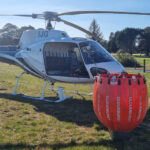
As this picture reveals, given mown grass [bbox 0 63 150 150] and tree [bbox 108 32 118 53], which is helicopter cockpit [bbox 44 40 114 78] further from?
tree [bbox 108 32 118 53]

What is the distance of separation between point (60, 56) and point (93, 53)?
199 cm

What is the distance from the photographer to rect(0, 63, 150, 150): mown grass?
3.69 metres

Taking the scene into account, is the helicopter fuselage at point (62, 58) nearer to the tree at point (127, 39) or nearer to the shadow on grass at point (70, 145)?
the shadow on grass at point (70, 145)

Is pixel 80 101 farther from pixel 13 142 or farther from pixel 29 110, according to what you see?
pixel 13 142

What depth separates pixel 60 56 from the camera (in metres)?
8.48

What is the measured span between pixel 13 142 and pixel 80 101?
3.68 metres

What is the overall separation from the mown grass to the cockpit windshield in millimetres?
1423

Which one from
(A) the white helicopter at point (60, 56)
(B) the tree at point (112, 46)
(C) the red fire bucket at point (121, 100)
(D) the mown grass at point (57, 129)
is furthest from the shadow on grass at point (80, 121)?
(B) the tree at point (112, 46)

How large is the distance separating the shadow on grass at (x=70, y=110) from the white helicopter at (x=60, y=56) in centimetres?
38

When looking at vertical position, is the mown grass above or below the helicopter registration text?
below

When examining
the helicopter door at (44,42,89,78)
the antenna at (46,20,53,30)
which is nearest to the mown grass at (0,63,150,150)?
the helicopter door at (44,42,89,78)

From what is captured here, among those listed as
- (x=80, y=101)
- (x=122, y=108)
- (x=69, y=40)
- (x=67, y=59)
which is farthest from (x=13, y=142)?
(x=67, y=59)

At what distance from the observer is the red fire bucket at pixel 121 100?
3350 mm

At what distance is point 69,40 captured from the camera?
7.14 metres
